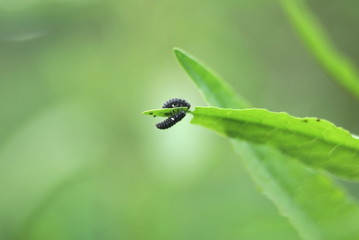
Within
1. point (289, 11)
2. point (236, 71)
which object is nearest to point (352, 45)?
point (236, 71)

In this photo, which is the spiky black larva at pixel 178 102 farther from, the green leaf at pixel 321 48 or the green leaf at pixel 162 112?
the green leaf at pixel 321 48

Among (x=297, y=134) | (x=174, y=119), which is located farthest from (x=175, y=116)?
(x=297, y=134)

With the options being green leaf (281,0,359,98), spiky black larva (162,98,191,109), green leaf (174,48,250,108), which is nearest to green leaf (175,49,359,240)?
green leaf (174,48,250,108)

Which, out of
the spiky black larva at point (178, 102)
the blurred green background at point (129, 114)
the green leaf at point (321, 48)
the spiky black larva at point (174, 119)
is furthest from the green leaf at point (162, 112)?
the blurred green background at point (129, 114)

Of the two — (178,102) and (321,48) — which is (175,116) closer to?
(178,102)

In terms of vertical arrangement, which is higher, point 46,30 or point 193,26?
point 46,30

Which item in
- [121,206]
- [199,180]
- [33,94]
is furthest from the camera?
[33,94]

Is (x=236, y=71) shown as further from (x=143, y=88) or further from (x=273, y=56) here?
(x=273, y=56)

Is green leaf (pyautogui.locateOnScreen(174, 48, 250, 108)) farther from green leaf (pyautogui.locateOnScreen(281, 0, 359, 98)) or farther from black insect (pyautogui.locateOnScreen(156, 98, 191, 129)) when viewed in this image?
green leaf (pyautogui.locateOnScreen(281, 0, 359, 98))
